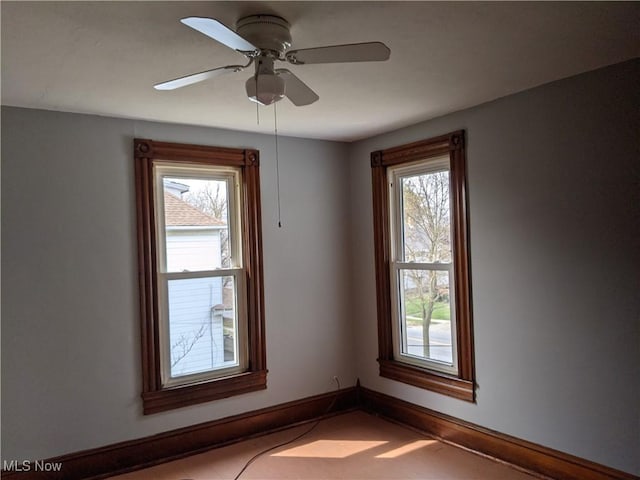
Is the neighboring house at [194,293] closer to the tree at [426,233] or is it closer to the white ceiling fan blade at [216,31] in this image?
the tree at [426,233]

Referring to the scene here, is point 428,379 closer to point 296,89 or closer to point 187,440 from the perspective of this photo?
point 187,440

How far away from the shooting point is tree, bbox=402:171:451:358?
3734mm

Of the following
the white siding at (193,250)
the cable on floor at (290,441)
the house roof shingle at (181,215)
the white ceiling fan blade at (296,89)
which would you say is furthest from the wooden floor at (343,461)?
the white ceiling fan blade at (296,89)

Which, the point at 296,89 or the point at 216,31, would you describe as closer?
the point at 216,31

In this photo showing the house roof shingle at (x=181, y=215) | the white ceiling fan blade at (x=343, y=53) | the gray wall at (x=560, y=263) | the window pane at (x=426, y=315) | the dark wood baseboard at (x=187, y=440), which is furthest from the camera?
the window pane at (x=426, y=315)

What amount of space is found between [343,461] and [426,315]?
4.18ft

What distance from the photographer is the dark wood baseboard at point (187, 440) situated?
315cm

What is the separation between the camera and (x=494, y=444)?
10.8 ft

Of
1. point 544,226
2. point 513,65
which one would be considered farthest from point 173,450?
point 513,65

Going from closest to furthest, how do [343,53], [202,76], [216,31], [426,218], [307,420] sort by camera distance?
[216,31], [343,53], [202,76], [426,218], [307,420]

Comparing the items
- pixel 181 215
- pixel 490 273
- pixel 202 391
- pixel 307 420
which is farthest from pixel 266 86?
pixel 307 420

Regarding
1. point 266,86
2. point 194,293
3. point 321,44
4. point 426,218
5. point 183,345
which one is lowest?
point 183,345

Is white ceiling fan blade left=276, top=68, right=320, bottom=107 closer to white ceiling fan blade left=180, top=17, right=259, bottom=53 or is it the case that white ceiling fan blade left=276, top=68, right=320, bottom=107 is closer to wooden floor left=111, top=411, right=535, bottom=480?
white ceiling fan blade left=180, top=17, right=259, bottom=53

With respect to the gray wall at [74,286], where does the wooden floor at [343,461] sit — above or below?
below
